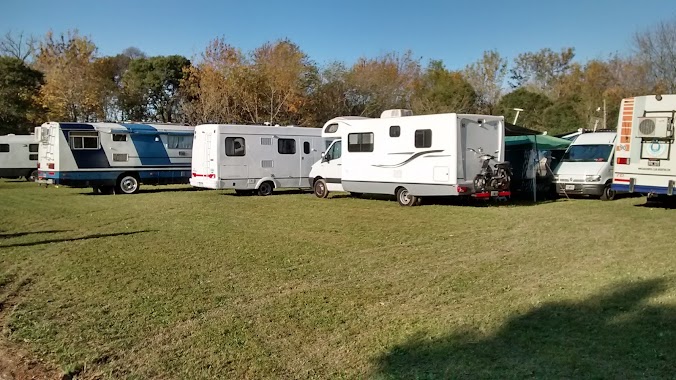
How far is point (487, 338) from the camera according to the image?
4547 millimetres

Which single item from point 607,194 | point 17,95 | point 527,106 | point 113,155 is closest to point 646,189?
point 607,194

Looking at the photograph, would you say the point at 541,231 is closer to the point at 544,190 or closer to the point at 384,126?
the point at 384,126

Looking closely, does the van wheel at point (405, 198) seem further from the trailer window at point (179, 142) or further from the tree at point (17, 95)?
the tree at point (17, 95)

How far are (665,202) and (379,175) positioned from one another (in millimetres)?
7531

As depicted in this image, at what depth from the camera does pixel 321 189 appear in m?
18.1

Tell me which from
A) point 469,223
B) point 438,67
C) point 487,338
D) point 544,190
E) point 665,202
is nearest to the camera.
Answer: point 487,338

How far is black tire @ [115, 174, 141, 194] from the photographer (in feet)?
66.6

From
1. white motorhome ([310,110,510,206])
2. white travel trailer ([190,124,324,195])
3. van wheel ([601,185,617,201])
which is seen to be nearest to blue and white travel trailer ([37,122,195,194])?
white travel trailer ([190,124,324,195])

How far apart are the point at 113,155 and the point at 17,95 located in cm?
2288

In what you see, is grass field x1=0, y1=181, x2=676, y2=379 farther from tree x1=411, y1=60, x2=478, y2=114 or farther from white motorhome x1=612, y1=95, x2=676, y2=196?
tree x1=411, y1=60, x2=478, y2=114

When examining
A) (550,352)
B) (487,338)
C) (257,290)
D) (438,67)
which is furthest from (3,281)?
(438,67)

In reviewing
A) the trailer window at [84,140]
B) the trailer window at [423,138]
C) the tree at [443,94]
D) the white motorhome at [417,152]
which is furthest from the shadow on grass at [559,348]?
the tree at [443,94]

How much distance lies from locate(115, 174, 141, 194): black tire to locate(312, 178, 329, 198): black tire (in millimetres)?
7063

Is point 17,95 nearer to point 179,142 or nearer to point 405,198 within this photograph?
point 179,142
